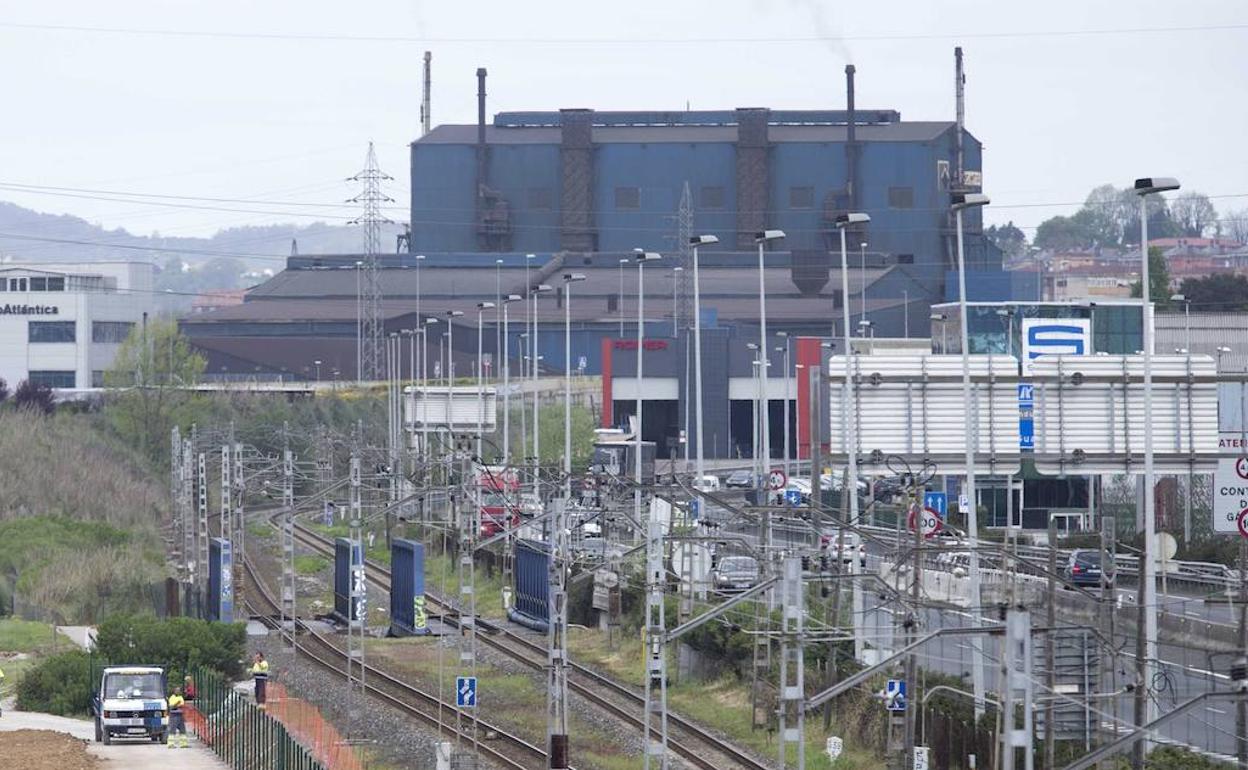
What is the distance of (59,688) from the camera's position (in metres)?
54.2

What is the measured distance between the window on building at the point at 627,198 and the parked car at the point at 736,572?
106 metres

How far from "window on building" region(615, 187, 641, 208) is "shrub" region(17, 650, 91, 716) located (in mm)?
113766

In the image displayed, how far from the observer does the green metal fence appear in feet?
119

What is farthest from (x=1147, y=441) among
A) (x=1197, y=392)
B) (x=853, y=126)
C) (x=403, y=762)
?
(x=853, y=126)

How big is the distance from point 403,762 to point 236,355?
114889 millimetres

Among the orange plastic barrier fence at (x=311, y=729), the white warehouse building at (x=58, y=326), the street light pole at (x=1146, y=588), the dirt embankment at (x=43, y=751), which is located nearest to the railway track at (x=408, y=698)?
the orange plastic barrier fence at (x=311, y=729)

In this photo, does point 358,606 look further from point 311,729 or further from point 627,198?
Answer: point 627,198

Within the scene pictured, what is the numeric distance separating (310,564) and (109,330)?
74583 millimetres

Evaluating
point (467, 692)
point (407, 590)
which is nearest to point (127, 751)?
point (467, 692)

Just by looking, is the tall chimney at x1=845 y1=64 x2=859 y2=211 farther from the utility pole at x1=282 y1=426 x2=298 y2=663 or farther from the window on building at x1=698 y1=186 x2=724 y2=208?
the utility pole at x1=282 y1=426 x2=298 y2=663

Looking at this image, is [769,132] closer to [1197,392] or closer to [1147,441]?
[1197,392]

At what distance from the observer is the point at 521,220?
16800 cm

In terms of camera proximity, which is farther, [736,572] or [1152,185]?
[736,572]

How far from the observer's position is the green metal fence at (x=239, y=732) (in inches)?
1423
